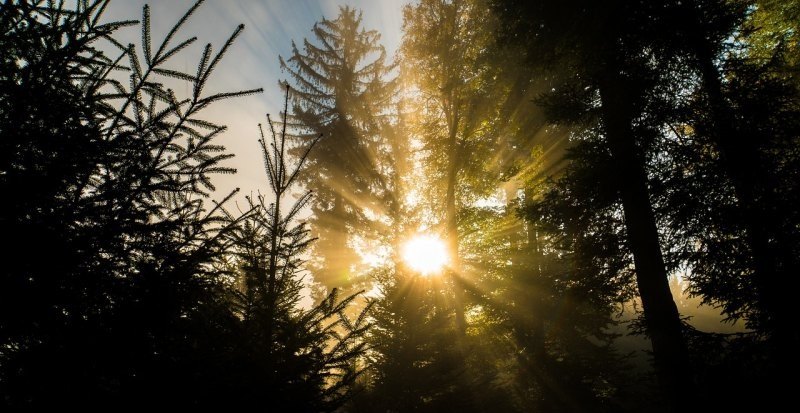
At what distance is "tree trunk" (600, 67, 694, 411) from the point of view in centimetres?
519

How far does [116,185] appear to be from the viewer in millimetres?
2467

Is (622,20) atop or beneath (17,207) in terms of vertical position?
atop

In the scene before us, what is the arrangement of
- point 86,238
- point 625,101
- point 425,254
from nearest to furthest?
point 86,238, point 625,101, point 425,254

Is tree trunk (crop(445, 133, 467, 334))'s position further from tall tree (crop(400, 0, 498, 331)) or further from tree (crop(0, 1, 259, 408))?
tree (crop(0, 1, 259, 408))

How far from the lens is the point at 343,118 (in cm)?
1889

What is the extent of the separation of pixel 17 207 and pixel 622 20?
8244 millimetres

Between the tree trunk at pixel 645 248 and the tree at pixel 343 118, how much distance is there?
12204mm

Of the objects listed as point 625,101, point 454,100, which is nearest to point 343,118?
point 454,100

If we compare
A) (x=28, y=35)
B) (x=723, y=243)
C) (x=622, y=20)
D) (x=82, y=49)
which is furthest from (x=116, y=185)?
(x=723, y=243)

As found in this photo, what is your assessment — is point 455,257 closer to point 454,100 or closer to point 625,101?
point 454,100

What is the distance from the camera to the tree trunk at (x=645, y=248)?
519 cm

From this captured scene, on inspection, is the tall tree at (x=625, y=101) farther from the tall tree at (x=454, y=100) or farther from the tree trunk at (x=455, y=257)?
the tree trunk at (x=455, y=257)

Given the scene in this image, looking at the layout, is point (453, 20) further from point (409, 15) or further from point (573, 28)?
point (573, 28)

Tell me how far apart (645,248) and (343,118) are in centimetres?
1622
